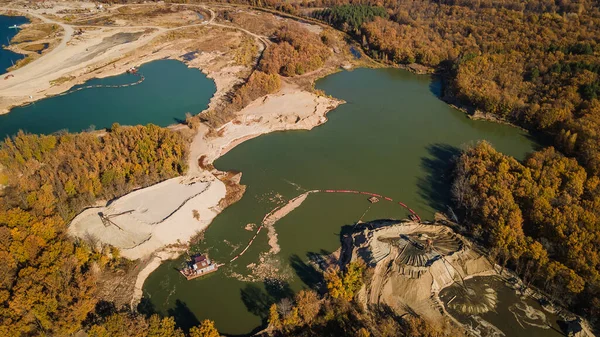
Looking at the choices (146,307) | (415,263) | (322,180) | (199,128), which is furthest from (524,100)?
(146,307)

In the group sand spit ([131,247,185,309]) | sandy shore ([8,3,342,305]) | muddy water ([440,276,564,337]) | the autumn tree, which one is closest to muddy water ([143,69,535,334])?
sand spit ([131,247,185,309])

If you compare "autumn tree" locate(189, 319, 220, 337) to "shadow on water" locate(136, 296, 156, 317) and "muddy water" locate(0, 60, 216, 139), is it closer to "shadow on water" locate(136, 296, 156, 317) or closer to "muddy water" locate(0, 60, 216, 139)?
"shadow on water" locate(136, 296, 156, 317)

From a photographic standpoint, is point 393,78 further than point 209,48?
No

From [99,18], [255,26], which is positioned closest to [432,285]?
[255,26]

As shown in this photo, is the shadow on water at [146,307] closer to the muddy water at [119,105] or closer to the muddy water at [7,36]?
the muddy water at [119,105]

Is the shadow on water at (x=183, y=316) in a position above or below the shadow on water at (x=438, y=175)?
below

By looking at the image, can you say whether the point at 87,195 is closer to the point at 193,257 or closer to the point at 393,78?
the point at 193,257

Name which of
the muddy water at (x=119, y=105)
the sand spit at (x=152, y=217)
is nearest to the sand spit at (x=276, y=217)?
the sand spit at (x=152, y=217)
